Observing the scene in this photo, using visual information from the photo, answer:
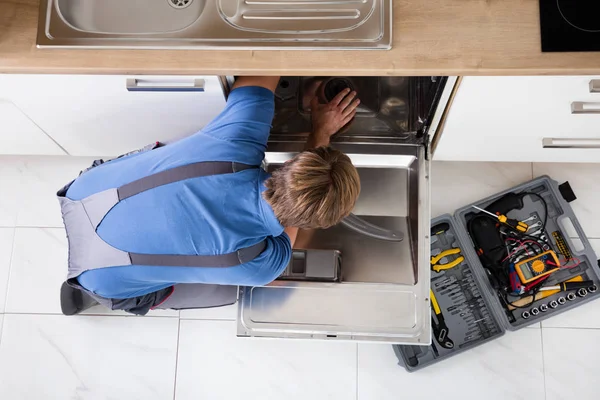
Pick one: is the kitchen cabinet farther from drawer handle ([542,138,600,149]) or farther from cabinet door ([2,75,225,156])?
drawer handle ([542,138,600,149])

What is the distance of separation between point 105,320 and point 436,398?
125cm

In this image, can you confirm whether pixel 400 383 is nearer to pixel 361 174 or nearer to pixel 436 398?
pixel 436 398

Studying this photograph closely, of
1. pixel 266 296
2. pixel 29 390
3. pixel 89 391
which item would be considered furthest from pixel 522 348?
pixel 29 390

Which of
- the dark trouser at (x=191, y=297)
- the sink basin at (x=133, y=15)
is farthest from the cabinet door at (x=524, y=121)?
the dark trouser at (x=191, y=297)

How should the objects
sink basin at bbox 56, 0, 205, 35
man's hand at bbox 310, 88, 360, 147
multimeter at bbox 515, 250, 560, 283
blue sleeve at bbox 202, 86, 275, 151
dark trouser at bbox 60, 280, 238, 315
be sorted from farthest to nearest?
multimeter at bbox 515, 250, 560, 283 < dark trouser at bbox 60, 280, 238, 315 < man's hand at bbox 310, 88, 360, 147 < sink basin at bbox 56, 0, 205, 35 < blue sleeve at bbox 202, 86, 275, 151

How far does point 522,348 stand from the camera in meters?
2.04

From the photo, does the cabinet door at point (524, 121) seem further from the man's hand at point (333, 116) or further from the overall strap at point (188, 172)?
the overall strap at point (188, 172)

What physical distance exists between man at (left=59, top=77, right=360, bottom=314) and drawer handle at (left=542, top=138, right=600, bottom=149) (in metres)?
0.72

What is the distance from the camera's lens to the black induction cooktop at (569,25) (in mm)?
1228

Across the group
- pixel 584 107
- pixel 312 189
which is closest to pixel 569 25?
pixel 584 107

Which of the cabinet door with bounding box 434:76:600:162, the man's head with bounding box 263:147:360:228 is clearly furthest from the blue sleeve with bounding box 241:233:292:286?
the cabinet door with bounding box 434:76:600:162

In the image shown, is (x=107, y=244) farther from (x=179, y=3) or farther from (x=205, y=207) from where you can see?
(x=179, y=3)

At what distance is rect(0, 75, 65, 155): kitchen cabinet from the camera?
5.27 ft

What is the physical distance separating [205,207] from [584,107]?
37.9 inches
